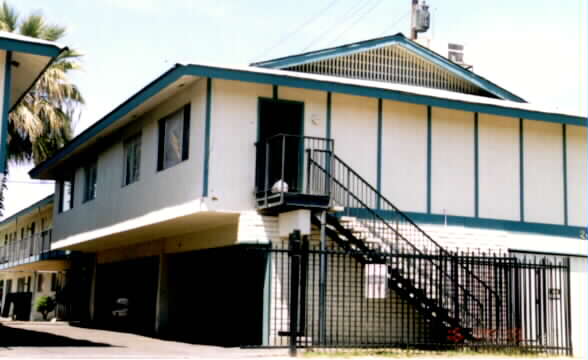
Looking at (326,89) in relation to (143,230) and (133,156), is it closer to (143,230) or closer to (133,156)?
(143,230)

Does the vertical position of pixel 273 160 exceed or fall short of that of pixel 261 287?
it exceeds it

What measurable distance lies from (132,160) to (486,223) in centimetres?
937

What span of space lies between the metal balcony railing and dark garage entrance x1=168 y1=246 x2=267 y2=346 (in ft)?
36.1

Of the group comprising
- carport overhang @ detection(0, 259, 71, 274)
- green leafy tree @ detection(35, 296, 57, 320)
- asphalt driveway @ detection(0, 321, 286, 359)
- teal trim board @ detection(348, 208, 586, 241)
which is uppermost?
teal trim board @ detection(348, 208, 586, 241)

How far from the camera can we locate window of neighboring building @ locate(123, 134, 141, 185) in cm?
2350

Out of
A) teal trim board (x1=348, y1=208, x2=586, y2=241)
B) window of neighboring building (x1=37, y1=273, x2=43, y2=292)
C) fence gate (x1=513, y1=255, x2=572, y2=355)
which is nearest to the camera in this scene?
fence gate (x1=513, y1=255, x2=572, y2=355)

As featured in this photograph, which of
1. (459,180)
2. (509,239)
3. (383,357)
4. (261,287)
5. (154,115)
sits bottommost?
(383,357)

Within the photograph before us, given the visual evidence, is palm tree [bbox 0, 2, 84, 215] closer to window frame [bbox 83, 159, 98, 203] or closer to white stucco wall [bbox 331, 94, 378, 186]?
window frame [bbox 83, 159, 98, 203]

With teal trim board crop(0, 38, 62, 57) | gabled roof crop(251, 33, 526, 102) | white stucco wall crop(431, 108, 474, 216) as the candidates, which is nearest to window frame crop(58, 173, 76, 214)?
gabled roof crop(251, 33, 526, 102)

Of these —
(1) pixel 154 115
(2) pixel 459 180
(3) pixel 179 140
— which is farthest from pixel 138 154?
(2) pixel 459 180

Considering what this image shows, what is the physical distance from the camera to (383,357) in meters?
14.9

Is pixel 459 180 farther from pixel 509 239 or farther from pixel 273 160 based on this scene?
pixel 273 160

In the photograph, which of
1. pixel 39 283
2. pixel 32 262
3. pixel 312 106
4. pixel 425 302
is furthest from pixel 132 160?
pixel 39 283

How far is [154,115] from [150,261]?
5.46 metres
